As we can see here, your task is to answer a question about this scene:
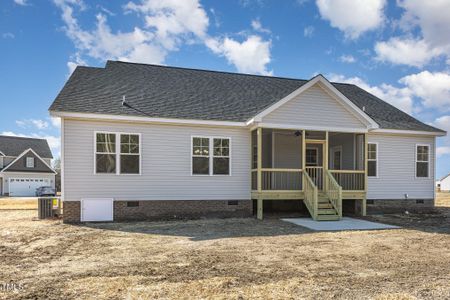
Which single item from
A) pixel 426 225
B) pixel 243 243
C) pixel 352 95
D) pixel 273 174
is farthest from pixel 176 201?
pixel 352 95

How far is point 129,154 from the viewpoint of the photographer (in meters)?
12.5

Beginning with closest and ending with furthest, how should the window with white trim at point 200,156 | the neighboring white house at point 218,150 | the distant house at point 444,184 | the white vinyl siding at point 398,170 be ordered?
the neighboring white house at point 218,150 → the window with white trim at point 200,156 → the white vinyl siding at point 398,170 → the distant house at point 444,184

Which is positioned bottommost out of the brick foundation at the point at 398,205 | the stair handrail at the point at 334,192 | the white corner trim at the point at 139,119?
the brick foundation at the point at 398,205

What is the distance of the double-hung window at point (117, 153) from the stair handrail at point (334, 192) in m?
7.31

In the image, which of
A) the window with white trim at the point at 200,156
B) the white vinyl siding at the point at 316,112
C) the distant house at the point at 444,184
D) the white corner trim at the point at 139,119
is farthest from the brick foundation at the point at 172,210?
the distant house at the point at 444,184

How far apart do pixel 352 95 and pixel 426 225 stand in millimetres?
8794

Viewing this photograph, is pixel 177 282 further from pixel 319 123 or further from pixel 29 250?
pixel 319 123

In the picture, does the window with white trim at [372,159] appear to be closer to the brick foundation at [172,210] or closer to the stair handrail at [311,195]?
the stair handrail at [311,195]

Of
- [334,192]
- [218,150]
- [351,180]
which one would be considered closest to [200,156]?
[218,150]

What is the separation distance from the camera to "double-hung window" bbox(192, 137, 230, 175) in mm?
13242

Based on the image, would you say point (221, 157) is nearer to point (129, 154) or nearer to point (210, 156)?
point (210, 156)

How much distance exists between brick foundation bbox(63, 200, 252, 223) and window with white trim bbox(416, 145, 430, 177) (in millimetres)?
8399

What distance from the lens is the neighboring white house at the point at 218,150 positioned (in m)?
12.2

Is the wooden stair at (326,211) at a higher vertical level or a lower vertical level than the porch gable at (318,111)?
lower
